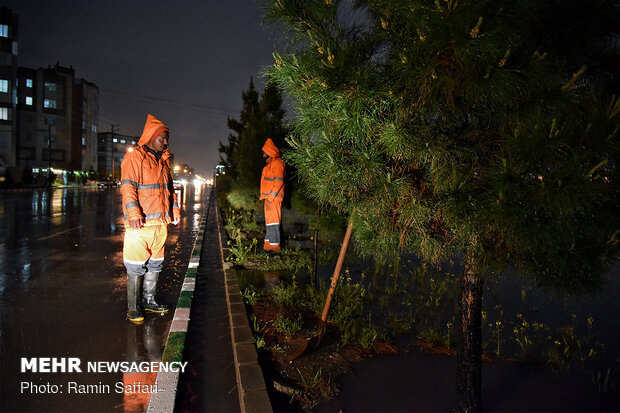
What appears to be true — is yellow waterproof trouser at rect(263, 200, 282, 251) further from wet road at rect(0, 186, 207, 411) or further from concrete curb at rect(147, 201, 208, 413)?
concrete curb at rect(147, 201, 208, 413)

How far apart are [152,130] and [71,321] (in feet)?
7.70

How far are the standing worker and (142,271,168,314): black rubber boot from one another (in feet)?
9.82

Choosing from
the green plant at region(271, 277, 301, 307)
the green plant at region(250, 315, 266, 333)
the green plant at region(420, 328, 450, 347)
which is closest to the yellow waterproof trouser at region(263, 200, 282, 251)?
the green plant at region(271, 277, 301, 307)

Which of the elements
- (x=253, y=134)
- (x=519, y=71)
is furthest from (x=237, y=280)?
(x=253, y=134)

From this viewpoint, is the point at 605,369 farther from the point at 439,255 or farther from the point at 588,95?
the point at 588,95

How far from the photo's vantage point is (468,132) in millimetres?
2102

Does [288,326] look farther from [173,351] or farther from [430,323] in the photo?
[430,323]

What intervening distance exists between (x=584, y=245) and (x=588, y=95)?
747 mm

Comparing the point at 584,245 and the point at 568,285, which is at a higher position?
the point at 584,245

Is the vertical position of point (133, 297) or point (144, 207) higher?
point (144, 207)

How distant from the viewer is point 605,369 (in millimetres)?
3355

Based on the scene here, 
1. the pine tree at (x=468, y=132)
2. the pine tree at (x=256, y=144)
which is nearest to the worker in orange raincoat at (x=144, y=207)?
the pine tree at (x=468, y=132)

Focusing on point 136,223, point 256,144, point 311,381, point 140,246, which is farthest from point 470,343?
point 256,144

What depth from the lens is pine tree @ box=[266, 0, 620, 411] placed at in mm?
1483
